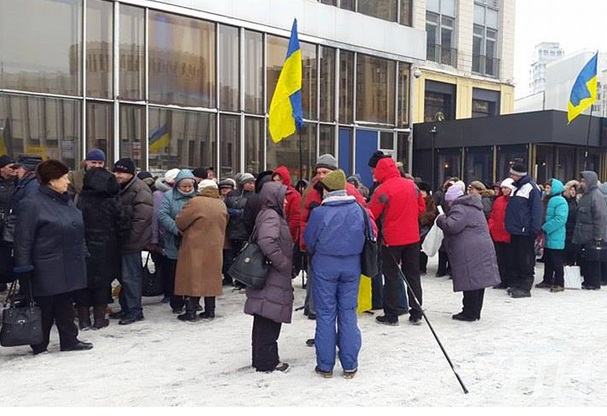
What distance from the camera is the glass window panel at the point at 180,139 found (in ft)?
50.5

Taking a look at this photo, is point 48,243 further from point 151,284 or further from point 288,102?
point 288,102

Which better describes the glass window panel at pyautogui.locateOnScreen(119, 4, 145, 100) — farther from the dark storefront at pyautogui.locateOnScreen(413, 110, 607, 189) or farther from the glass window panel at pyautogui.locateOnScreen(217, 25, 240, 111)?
the dark storefront at pyautogui.locateOnScreen(413, 110, 607, 189)

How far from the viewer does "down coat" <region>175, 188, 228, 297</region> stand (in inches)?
288

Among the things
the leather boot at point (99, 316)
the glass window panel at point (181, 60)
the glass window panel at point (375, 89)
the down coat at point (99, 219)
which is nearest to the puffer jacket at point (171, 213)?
the down coat at point (99, 219)

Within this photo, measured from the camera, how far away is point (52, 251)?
5.96 m

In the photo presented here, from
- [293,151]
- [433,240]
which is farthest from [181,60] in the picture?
[433,240]

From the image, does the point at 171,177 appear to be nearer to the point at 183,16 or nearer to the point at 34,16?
the point at 34,16

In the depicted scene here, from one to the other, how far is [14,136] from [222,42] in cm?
618

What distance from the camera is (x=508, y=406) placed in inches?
190

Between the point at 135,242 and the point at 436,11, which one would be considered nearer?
the point at 135,242

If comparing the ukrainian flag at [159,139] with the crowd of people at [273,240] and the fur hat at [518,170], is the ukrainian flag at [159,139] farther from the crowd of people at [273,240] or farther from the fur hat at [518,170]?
the fur hat at [518,170]

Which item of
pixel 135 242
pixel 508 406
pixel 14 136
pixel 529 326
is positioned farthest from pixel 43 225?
pixel 14 136

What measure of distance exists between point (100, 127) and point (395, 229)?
9492 mm

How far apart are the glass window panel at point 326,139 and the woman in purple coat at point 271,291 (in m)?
13.9
